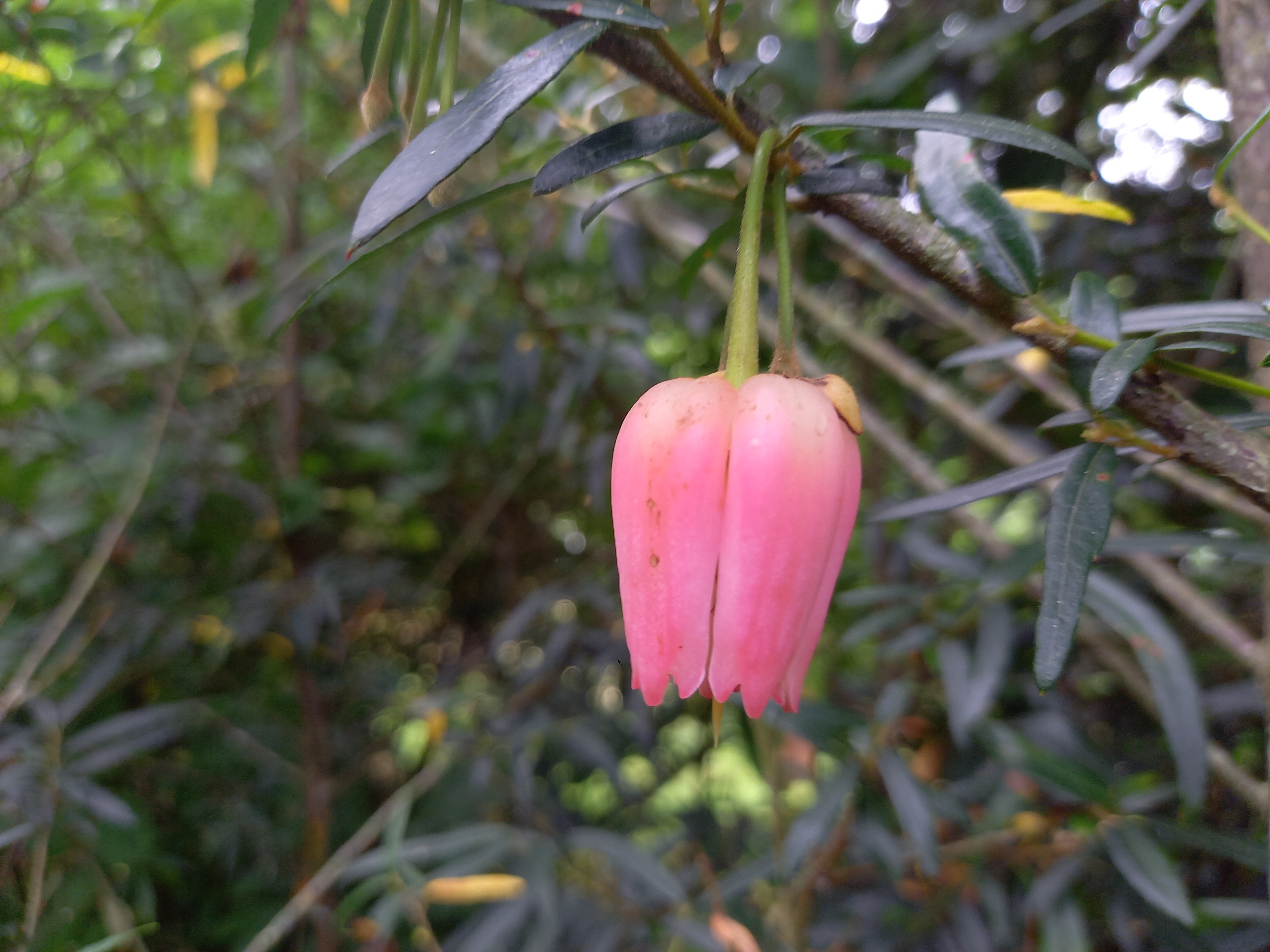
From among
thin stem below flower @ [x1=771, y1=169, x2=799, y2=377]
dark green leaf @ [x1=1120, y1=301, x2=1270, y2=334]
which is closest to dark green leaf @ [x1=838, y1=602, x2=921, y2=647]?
dark green leaf @ [x1=1120, y1=301, x2=1270, y2=334]

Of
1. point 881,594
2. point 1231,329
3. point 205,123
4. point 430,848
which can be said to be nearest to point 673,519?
point 1231,329

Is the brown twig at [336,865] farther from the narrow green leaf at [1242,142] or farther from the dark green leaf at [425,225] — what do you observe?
the narrow green leaf at [1242,142]

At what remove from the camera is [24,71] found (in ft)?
1.88

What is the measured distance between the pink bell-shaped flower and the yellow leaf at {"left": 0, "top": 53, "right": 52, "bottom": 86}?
603mm

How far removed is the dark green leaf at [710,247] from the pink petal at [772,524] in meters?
0.14

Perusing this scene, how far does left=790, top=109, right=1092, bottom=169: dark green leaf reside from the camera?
0.95ft

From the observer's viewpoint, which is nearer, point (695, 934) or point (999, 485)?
point (999, 485)

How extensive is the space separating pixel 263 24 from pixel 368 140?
7 centimetres

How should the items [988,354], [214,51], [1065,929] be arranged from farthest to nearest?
[214,51], [1065,929], [988,354]

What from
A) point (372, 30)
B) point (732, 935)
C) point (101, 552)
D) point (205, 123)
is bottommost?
point (732, 935)

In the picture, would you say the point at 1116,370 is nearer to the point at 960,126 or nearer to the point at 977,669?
the point at 960,126

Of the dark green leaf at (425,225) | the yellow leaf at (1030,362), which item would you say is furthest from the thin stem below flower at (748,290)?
the yellow leaf at (1030,362)

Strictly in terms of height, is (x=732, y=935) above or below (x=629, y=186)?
below

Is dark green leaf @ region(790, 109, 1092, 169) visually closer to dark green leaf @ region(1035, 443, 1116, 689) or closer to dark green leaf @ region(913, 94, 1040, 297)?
dark green leaf @ region(913, 94, 1040, 297)
